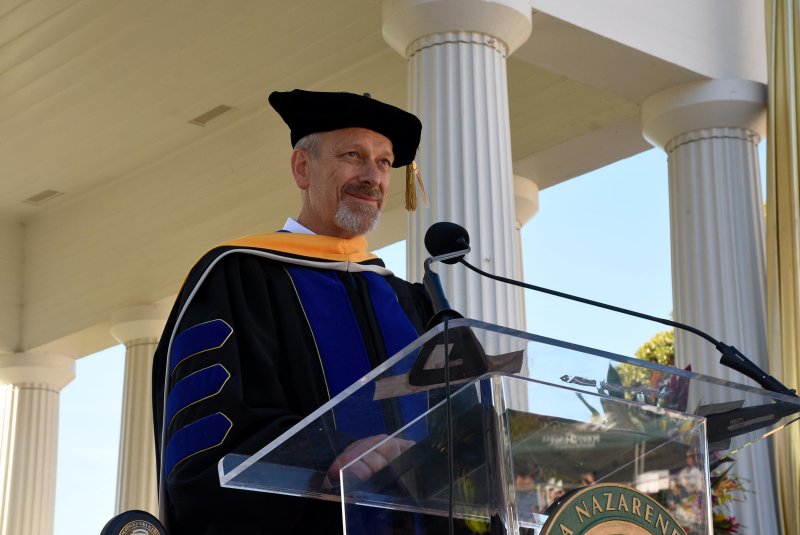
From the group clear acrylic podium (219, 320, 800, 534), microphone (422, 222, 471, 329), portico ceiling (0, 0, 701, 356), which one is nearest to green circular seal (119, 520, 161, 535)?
clear acrylic podium (219, 320, 800, 534)

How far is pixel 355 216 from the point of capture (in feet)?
10.8

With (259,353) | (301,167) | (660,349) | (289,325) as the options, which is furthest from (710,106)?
(660,349)

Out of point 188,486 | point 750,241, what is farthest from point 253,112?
point 188,486

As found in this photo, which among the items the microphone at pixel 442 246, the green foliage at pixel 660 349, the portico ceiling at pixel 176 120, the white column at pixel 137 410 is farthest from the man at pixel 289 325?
the green foliage at pixel 660 349

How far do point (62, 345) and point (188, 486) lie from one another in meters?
10.7

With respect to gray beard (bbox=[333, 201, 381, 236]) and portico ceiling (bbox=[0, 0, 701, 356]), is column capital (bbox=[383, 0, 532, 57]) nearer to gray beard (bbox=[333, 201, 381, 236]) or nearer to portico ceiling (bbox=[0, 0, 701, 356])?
portico ceiling (bbox=[0, 0, 701, 356])

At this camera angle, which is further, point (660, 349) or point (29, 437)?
point (660, 349)

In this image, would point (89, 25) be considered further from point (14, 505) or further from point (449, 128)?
point (14, 505)

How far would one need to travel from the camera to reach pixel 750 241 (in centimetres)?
791

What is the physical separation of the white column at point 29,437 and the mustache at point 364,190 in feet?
34.0

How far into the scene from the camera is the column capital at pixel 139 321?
12258mm

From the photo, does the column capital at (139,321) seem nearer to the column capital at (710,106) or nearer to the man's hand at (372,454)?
the column capital at (710,106)

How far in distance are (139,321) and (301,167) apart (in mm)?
9113

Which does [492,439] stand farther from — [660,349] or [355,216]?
[660,349]
